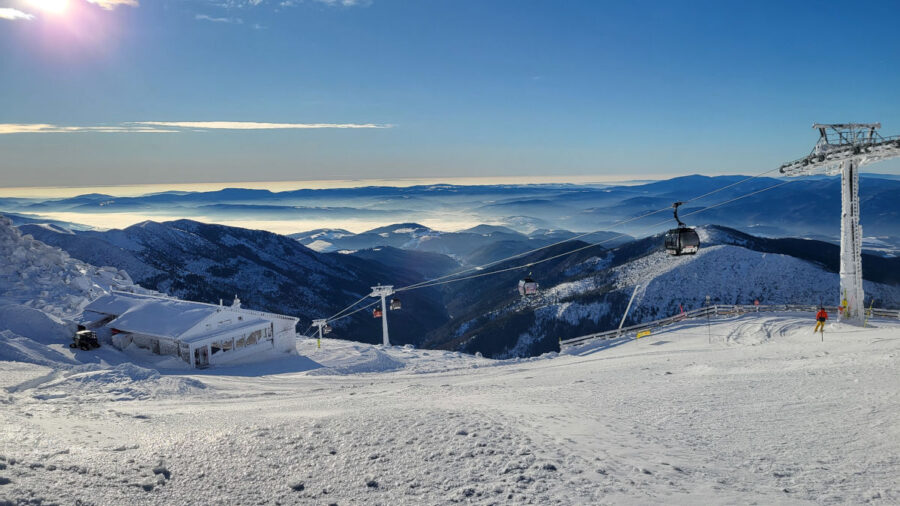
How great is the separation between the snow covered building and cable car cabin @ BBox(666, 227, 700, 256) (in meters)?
28.1

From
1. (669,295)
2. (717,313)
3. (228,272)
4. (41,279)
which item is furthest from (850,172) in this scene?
(228,272)

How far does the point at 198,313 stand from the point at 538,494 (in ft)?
107

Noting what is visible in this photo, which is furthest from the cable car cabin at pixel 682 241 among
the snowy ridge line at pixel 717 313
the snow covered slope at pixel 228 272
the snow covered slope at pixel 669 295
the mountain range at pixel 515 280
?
the snow covered slope at pixel 228 272

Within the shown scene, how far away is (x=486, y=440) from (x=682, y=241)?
1697 centimetres

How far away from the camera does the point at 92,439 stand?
10.3 metres

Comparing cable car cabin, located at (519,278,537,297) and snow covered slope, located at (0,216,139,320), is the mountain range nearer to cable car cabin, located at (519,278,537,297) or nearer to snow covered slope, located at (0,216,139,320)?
cable car cabin, located at (519,278,537,297)

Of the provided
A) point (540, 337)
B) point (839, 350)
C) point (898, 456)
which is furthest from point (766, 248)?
point (898, 456)

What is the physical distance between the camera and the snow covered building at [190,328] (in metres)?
33.1

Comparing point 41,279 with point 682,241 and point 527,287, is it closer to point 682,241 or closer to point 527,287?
point 527,287

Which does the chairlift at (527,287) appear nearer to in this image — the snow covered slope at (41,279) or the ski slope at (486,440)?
the ski slope at (486,440)

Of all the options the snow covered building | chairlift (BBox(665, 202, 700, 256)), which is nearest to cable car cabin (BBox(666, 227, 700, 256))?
chairlift (BBox(665, 202, 700, 256))

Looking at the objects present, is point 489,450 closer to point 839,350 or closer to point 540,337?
point 839,350

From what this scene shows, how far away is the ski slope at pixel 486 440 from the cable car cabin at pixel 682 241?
609 cm

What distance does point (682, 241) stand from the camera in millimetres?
23062
